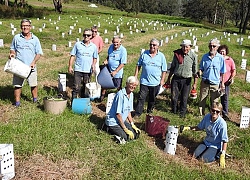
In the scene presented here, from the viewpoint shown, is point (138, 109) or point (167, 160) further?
point (138, 109)

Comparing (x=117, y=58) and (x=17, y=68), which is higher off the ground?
(x=117, y=58)

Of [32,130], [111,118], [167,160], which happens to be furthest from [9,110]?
[167,160]

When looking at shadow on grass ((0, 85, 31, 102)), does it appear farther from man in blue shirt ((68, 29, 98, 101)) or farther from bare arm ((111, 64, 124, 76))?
bare arm ((111, 64, 124, 76))

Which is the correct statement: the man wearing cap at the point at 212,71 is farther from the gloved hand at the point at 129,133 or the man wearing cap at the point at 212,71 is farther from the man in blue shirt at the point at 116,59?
the gloved hand at the point at 129,133

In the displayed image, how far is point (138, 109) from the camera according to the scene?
6719mm

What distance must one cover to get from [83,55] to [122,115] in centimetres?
190

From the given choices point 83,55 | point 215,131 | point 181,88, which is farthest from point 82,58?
point 215,131

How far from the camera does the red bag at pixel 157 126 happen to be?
5.79 metres

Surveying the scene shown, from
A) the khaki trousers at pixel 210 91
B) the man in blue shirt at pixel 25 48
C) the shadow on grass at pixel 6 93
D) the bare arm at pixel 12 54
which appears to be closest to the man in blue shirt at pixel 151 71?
the khaki trousers at pixel 210 91

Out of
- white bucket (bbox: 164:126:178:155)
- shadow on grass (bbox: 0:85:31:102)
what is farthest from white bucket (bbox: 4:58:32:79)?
white bucket (bbox: 164:126:178:155)

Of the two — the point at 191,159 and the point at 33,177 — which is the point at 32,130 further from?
the point at 191,159

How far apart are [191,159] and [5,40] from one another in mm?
13042

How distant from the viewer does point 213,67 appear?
21.4 feet

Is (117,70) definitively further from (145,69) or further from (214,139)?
(214,139)
